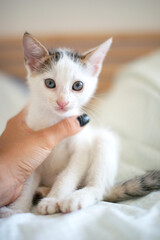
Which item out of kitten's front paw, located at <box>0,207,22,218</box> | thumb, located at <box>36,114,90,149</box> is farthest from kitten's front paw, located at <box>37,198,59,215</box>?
thumb, located at <box>36,114,90,149</box>

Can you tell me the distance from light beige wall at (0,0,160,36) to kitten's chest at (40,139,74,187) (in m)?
2.31

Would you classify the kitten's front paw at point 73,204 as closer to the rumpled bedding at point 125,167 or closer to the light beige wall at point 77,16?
the rumpled bedding at point 125,167

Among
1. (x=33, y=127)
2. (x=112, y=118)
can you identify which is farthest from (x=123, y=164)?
(x=33, y=127)

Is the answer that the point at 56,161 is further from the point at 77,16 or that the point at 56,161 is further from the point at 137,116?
the point at 77,16

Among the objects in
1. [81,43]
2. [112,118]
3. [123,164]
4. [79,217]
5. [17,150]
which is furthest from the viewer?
[81,43]

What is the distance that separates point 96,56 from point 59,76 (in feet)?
1.10

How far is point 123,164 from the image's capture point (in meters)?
1.50

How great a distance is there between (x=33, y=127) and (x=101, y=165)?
0.44 m

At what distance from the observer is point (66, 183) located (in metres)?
1.03

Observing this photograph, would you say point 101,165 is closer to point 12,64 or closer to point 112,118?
point 112,118

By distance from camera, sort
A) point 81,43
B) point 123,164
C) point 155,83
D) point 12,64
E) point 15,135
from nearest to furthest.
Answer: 1. point 15,135
2. point 123,164
3. point 155,83
4. point 81,43
5. point 12,64

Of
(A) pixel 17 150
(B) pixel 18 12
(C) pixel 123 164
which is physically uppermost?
(B) pixel 18 12

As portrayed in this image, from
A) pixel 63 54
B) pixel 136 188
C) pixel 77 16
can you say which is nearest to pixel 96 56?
pixel 63 54

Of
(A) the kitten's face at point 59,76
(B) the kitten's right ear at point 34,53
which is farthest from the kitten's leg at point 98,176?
A: (B) the kitten's right ear at point 34,53
